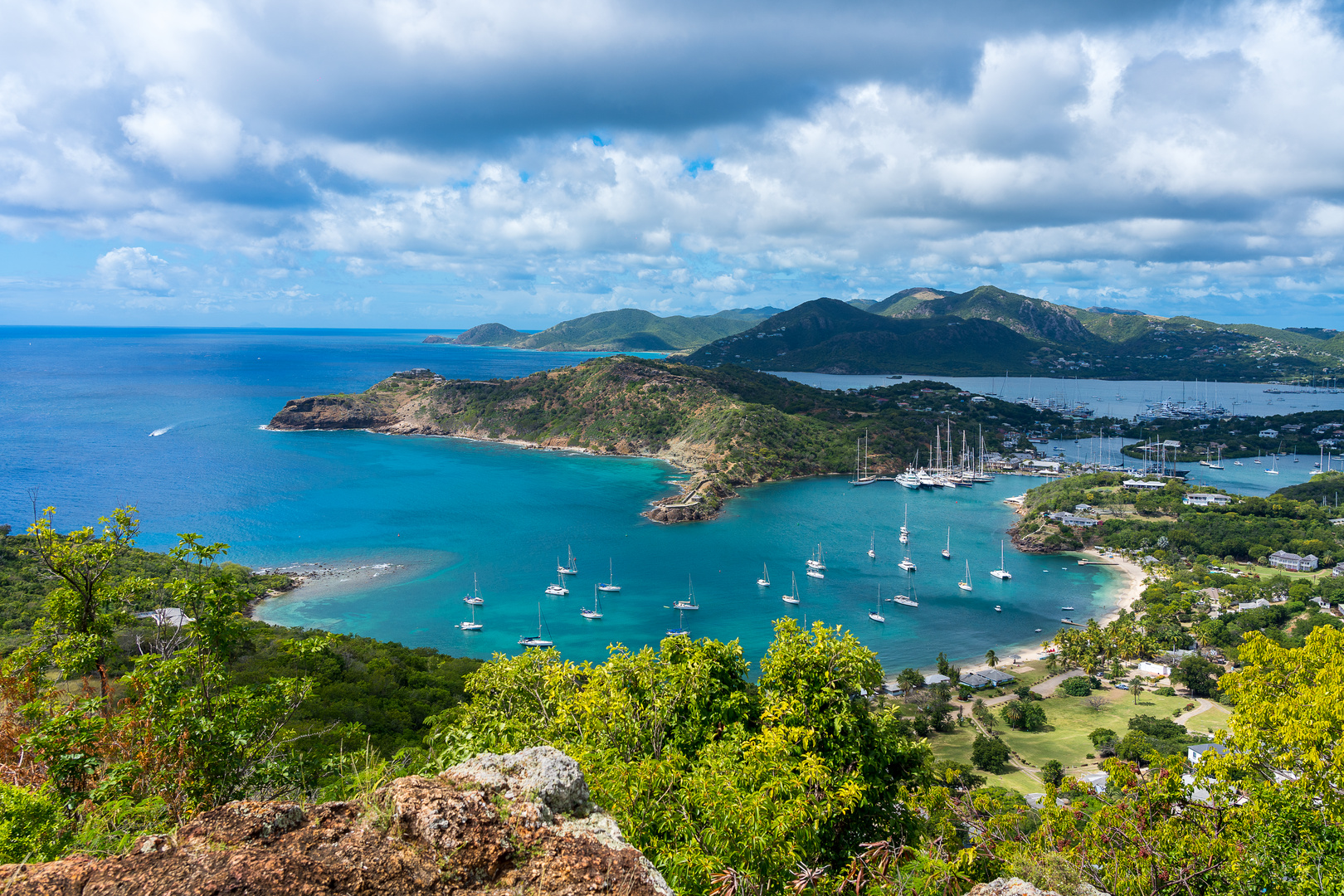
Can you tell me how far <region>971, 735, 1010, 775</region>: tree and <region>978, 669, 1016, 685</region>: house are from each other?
8.82m

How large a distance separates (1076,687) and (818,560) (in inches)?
862

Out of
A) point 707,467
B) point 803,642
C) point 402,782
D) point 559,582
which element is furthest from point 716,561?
point 402,782

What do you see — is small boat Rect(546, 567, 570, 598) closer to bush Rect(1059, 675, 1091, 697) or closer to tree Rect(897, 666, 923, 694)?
tree Rect(897, 666, 923, 694)

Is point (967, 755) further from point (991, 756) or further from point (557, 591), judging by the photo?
point (557, 591)

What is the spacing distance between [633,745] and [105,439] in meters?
122

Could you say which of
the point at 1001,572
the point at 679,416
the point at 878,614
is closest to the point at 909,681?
the point at 878,614

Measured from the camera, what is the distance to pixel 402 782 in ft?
17.0

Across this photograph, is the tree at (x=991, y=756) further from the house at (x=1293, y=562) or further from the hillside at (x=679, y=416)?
the hillside at (x=679, y=416)

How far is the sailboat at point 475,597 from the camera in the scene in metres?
46.2

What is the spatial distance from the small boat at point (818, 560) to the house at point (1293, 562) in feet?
121

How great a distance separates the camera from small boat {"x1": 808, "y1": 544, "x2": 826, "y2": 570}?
179 feet

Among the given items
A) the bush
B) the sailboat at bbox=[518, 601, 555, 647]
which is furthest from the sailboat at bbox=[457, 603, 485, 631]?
the bush

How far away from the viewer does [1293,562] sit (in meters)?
54.1

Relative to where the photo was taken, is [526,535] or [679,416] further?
[679,416]
